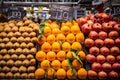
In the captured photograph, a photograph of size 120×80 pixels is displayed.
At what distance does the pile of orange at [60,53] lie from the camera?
4.56m

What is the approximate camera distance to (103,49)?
Result: 4570mm

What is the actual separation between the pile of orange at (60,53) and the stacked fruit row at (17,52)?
200mm

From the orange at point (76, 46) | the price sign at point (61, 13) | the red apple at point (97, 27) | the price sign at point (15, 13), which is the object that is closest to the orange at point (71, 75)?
A: the orange at point (76, 46)

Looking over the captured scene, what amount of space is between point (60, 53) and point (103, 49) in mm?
806

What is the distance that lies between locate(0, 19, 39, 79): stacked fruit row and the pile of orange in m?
0.20

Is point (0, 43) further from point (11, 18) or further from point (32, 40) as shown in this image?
point (11, 18)

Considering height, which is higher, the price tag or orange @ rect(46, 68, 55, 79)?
the price tag

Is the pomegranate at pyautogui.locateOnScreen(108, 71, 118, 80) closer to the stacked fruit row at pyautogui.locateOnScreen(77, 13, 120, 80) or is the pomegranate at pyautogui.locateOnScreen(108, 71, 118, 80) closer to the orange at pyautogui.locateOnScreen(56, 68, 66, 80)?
the stacked fruit row at pyautogui.locateOnScreen(77, 13, 120, 80)

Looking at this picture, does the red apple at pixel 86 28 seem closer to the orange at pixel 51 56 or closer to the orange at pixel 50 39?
the orange at pixel 50 39

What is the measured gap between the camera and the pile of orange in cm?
456

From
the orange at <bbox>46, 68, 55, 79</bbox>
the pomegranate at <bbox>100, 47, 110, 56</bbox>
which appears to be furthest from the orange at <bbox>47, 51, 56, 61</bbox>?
the pomegranate at <bbox>100, 47, 110, 56</bbox>

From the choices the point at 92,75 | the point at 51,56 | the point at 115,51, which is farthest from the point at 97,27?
the point at 51,56

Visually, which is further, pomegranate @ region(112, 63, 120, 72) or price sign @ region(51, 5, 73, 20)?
price sign @ region(51, 5, 73, 20)

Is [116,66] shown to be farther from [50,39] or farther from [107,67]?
[50,39]
